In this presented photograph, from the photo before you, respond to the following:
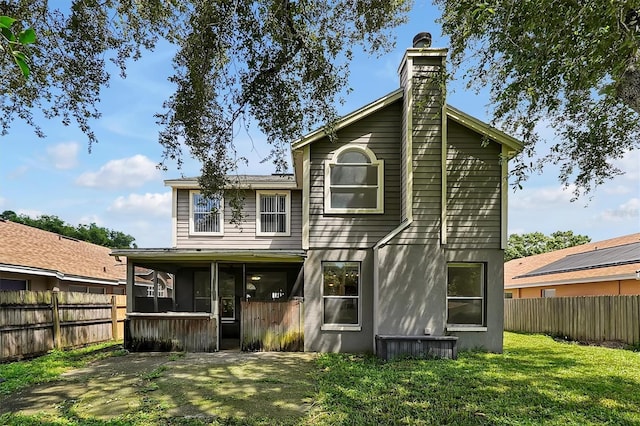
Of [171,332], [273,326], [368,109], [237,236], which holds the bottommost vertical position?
[171,332]

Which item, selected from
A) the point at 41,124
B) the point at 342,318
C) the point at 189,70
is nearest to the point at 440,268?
the point at 342,318

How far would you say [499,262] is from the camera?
1055 centimetres

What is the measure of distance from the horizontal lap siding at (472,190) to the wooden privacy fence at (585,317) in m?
4.63

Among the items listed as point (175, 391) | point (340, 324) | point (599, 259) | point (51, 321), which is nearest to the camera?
point (175, 391)

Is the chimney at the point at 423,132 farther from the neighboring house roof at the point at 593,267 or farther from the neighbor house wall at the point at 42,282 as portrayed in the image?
the neighbor house wall at the point at 42,282

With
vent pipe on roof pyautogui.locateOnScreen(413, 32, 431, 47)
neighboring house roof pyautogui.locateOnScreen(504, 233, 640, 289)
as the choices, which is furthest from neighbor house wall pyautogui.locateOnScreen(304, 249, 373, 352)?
neighboring house roof pyautogui.locateOnScreen(504, 233, 640, 289)

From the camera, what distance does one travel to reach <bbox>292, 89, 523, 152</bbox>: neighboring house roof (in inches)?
413

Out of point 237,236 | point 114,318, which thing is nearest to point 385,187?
point 237,236

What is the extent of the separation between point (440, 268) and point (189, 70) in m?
7.21

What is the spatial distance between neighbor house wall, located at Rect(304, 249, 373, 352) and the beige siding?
282cm

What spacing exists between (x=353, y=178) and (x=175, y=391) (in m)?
6.56

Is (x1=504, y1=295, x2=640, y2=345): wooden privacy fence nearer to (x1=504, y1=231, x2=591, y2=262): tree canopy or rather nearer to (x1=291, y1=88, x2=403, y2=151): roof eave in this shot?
(x1=291, y1=88, x2=403, y2=151): roof eave

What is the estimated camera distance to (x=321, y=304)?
10.8 meters

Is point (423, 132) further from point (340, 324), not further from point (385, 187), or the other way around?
point (340, 324)
